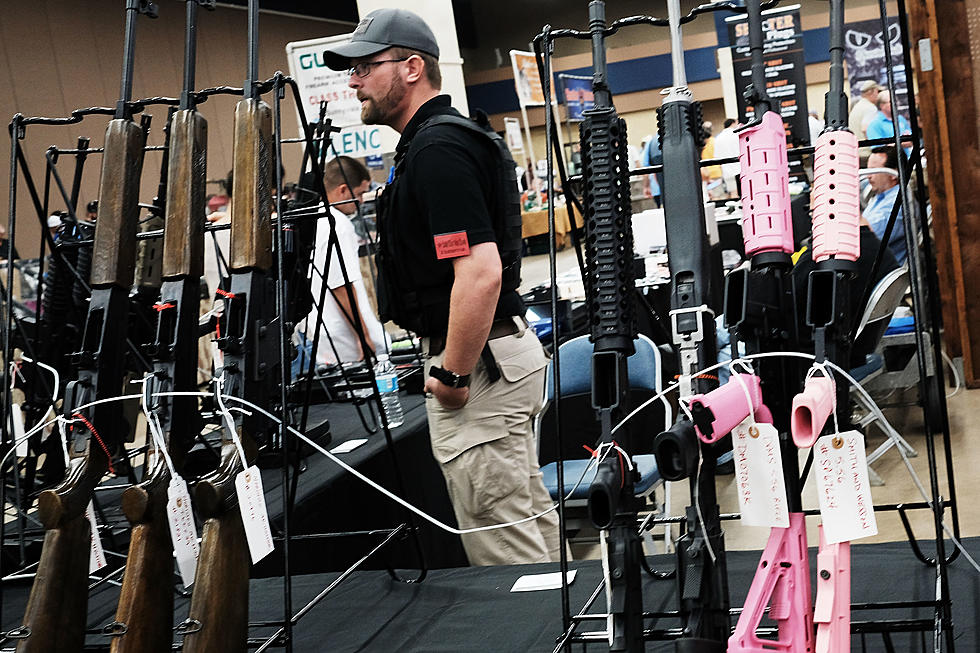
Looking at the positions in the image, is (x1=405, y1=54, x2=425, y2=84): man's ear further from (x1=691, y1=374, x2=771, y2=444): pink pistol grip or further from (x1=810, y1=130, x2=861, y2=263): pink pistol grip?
(x1=691, y1=374, x2=771, y2=444): pink pistol grip

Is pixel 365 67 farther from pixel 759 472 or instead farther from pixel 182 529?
pixel 759 472

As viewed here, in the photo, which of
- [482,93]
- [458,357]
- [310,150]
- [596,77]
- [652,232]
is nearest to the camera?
[596,77]

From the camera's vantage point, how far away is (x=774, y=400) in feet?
4.00

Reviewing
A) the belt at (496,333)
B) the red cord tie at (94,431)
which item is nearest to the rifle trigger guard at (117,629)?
the red cord tie at (94,431)

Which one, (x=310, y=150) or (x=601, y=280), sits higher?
(x=310, y=150)

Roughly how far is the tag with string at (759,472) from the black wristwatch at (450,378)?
105 cm

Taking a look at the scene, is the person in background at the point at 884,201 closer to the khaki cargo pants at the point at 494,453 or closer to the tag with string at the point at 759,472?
the khaki cargo pants at the point at 494,453

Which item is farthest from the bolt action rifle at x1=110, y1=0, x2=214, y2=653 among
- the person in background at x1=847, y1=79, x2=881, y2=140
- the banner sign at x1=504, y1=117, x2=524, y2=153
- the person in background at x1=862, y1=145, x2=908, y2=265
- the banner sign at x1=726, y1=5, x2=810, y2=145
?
the banner sign at x1=504, y1=117, x2=524, y2=153

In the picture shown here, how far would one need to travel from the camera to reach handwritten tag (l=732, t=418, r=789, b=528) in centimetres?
113

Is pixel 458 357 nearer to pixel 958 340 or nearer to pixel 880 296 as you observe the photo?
pixel 880 296

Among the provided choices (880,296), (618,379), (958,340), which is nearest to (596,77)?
(618,379)

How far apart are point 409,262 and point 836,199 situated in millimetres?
1130

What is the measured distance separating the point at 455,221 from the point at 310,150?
32 cm

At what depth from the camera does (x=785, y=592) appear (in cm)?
113
